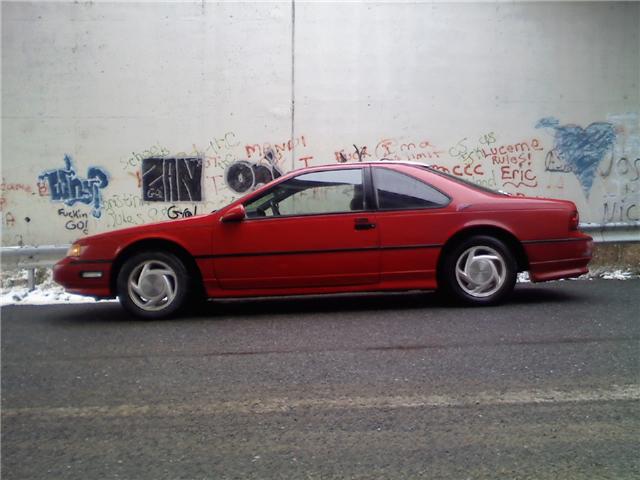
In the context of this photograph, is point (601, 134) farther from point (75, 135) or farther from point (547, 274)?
point (75, 135)

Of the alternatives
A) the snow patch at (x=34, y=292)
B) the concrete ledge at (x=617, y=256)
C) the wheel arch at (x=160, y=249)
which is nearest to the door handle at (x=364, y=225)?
the wheel arch at (x=160, y=249)

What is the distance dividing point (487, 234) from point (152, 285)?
313 cm

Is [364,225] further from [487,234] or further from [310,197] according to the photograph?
[487,234]

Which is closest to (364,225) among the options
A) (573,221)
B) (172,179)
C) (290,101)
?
(573,221)

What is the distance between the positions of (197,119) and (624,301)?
7.13 m

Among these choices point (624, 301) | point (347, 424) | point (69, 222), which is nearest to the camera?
point (347, 424)

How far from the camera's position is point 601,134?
10.8 meters

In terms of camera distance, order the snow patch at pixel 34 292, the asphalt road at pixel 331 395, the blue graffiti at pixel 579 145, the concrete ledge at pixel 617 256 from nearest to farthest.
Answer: the asphalt road at pixel 331 395 < the snow patch at pixel 34 292 < the concrete ledge at pixel 617 256 < the blue graffiti at pixel 579 145

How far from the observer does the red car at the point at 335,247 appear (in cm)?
582

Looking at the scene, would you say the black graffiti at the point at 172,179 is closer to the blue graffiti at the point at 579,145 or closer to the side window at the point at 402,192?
the side window at the point at 402,192

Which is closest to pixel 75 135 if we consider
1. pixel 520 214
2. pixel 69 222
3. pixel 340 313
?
pixel 69 222

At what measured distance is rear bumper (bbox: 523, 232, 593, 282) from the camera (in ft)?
19.4

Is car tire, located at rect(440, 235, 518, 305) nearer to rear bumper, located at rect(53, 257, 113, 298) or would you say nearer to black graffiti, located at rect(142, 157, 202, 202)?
rear bumper, located at rect(53, 257, 113, 298)

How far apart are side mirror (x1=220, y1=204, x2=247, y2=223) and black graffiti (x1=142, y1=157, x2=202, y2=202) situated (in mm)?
4936
